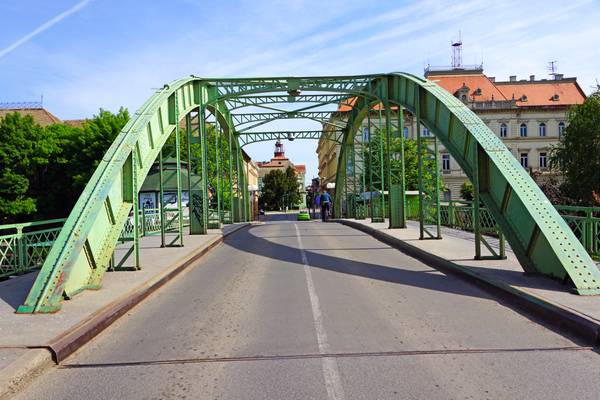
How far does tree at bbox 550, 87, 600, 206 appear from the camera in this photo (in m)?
29.6

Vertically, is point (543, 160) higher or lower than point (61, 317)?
higher

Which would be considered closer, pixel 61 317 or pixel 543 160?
pixel 61 317

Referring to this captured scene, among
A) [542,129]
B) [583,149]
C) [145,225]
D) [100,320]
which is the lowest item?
[100,320]

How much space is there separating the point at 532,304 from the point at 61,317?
19.9ft

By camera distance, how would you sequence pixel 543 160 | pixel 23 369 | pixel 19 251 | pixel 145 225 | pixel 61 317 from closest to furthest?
1. pixel 23 369
2. pixel 61 317
3. pixel 19 251
4. pixel 145 225
5. pixel 543 160

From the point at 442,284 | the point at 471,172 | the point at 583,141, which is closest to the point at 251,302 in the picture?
the point at 442,284

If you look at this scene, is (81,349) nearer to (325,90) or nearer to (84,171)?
(325,90)

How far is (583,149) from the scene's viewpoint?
30.8m

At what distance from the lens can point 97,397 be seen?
4145 millimetres

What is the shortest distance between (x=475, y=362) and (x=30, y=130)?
4124 centimetres

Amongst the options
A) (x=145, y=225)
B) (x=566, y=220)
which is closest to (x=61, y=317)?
(x=566, y=220)

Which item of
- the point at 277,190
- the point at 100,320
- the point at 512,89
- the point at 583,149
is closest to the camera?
the point at 100,320

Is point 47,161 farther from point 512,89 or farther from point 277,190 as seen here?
point 277,190

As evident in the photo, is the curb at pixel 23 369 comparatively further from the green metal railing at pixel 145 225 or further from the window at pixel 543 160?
the window at pixel 543 160
